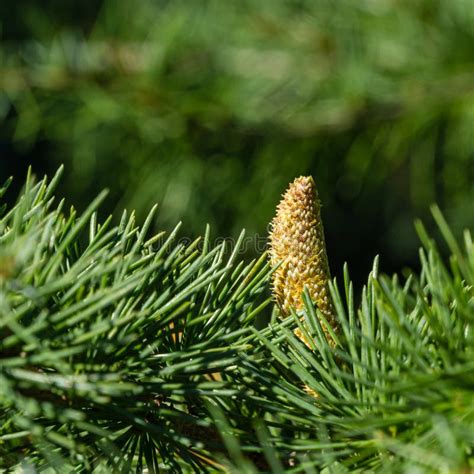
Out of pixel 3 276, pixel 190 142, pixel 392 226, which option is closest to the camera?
pixel 3 276

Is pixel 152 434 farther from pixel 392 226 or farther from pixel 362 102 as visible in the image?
pixel 392 226

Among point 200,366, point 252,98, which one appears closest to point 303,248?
point 200,366

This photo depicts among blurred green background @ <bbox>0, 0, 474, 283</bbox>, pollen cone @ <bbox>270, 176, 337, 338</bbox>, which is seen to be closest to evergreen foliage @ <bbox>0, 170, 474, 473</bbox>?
pollen cone @ <bbox>270, 176, 337, 338</bbox>

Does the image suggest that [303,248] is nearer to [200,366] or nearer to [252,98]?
[200,366]

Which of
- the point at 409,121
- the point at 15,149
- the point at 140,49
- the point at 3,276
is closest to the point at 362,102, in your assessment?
the point at 409,121

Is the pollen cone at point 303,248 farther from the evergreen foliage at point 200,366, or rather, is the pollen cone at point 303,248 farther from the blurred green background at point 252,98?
the blurred green background at point 252,98

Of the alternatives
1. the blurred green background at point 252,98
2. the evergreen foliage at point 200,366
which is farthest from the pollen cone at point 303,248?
the blurred green background at point 252,98
